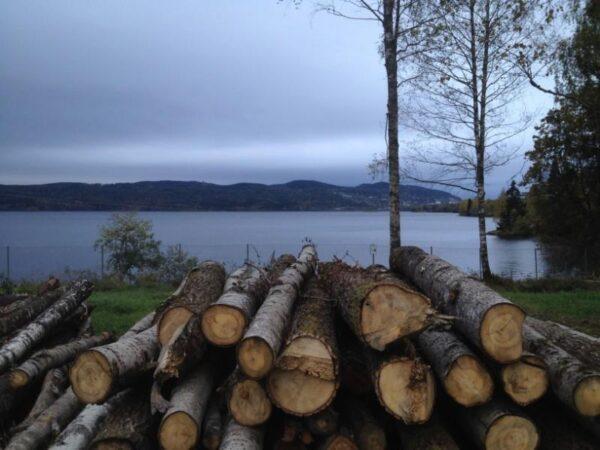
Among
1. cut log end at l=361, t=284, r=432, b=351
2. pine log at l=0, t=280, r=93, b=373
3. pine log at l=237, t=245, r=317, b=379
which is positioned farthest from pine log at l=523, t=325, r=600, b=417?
pine log at l=0, t=280, r=93, b=373

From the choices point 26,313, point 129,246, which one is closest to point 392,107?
point 26,313

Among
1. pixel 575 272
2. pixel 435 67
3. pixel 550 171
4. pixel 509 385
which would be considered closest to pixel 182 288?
pixel 509 385

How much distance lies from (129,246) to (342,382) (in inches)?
861

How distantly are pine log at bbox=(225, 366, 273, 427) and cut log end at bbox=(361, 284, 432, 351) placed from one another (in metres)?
0.93

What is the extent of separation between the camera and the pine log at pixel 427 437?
15.7ft

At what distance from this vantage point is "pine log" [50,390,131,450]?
5094 millimetres

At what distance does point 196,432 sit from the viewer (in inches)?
187

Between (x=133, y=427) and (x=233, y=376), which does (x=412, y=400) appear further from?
(x=133, y=427)

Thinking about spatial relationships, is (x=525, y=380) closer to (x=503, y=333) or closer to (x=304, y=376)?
(x=503, y=333)

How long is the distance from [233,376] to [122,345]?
1091 mm

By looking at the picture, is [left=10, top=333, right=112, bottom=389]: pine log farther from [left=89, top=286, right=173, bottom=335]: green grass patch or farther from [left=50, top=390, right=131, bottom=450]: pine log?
[left=89, top=286, right=173, bottom=335]: green grass patch

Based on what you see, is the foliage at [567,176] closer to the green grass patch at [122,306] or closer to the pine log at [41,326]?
the green grass patch at [122,306]

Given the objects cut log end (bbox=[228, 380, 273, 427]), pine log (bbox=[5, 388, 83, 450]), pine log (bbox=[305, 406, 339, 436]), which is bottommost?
pine log (bbox=[5, 388, 83, 450])

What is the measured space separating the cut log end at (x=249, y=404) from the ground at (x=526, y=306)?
6287mm
